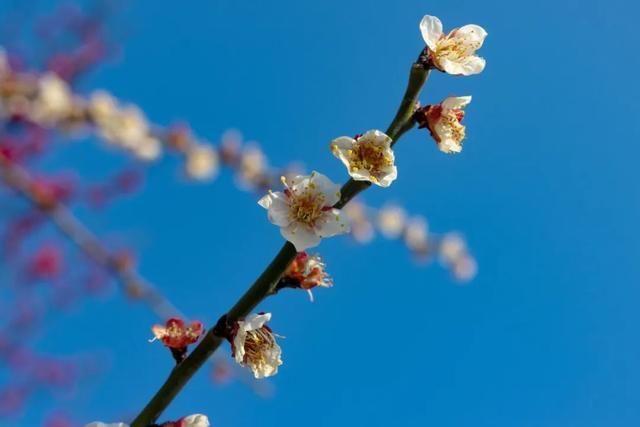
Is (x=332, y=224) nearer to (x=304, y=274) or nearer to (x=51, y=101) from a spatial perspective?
(x=304, y=274)

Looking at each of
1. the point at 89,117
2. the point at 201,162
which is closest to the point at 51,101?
the point at 89,117

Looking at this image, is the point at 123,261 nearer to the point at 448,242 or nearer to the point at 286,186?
the point at 286,186

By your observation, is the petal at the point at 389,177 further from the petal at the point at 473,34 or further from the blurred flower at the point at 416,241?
the blurred flower at the point at 416,241

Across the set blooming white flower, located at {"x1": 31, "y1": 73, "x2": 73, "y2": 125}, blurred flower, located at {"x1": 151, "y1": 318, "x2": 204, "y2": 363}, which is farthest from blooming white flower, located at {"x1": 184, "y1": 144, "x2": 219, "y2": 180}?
blurred flower, located at {"x1": 151, "y1": 318, "x2": 204, "y2": 363}

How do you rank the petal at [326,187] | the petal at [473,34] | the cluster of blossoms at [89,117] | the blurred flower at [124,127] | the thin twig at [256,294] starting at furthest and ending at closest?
1. the blurred flower at [124,127]
2. the cluster of blossoms at [89,117]
3. the petal at [473,34]
4. the petal at [326,187]
5. the thin twig at [256,294]

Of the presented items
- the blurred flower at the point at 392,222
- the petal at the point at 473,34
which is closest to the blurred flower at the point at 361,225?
the blurred flower at the point at 392,222

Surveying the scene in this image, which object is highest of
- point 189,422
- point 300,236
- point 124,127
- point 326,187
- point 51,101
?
point 124,127
